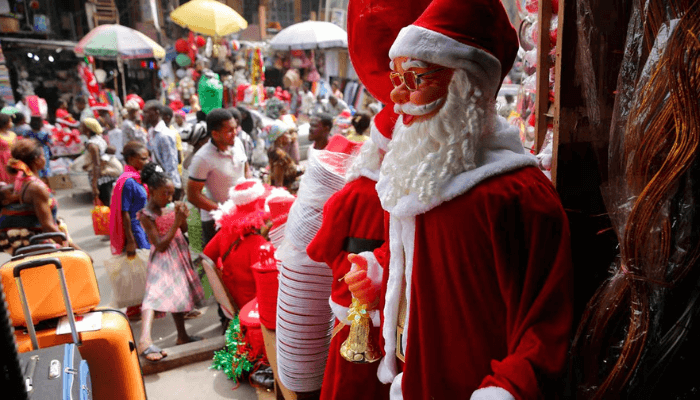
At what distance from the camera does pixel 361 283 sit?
1523 mm

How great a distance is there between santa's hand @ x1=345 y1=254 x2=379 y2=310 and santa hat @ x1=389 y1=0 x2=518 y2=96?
631mm

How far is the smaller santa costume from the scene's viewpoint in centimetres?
306

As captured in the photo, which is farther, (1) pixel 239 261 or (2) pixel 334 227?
(1) pixel 239 261

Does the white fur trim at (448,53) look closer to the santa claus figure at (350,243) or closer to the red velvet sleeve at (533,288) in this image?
the red velvet sleeve at (533,288)

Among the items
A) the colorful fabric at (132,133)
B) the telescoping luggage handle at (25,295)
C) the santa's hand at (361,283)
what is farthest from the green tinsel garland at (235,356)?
the colorful fabric at (132,133)

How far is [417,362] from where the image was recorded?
1.37 m

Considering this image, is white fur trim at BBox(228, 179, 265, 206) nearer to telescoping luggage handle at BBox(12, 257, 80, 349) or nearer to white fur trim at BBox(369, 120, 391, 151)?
telescoping luggage handle at BBox(12, 257, 80, 349)

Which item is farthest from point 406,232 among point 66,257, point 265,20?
point 265,20

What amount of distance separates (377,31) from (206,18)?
7.99m

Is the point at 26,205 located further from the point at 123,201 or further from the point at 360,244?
the point at 360,244

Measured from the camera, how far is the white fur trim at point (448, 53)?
1182mm

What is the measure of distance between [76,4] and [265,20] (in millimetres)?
5120

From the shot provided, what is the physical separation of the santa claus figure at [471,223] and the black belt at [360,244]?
1.03 feet

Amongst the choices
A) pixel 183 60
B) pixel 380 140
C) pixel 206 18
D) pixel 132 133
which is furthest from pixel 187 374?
pixel 183 60
